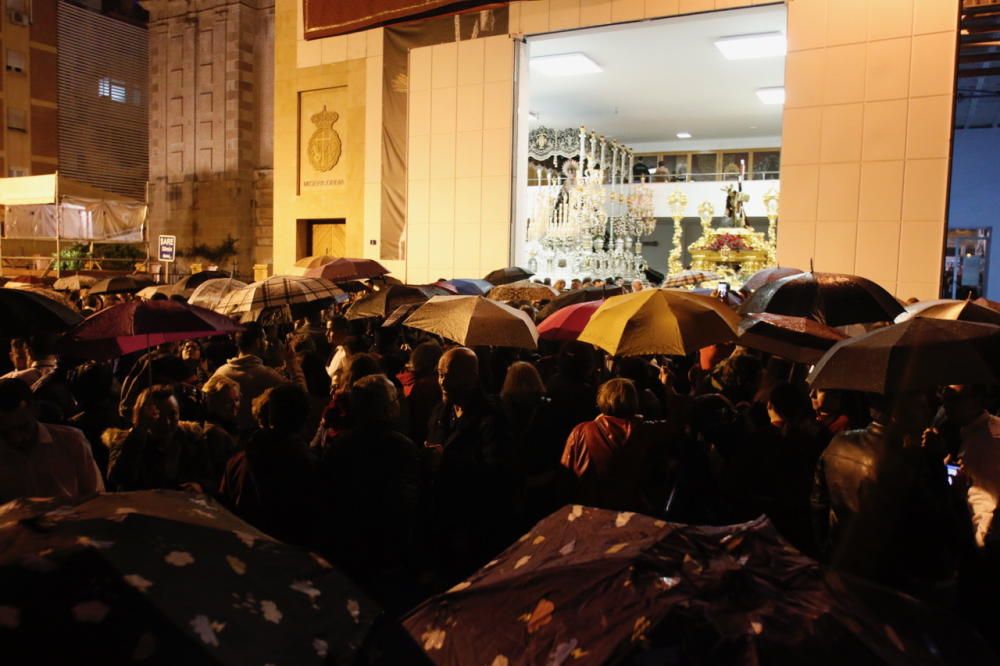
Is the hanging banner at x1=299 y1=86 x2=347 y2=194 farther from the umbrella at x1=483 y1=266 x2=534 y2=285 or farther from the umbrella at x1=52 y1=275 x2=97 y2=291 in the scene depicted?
the umbrella at x1=483 y1=266 x2=534 y2=285

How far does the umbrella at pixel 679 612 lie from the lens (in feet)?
4.69

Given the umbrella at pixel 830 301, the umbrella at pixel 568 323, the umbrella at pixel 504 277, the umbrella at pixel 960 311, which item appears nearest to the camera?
the umbrella at pixel 830 301

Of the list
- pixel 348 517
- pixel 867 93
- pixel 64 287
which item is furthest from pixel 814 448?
pixel 64 287

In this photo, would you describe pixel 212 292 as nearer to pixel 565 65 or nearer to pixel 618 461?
pixel 618 461

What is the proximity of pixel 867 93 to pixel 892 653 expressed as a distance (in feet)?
42.0

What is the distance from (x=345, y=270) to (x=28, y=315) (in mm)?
5904

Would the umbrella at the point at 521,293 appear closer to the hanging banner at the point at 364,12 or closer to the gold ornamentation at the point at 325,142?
the hanging banner at the point at 364,12

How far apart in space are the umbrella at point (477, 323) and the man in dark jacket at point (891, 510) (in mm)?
3055

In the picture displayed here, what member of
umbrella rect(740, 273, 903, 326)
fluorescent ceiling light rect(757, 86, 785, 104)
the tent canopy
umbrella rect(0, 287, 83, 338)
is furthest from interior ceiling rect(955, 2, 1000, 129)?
the tent canopy

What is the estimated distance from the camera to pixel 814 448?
3.87m

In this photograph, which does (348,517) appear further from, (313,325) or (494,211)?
(494,211)

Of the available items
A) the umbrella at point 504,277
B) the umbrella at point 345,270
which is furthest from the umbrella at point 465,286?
the umbrella at point 345,270

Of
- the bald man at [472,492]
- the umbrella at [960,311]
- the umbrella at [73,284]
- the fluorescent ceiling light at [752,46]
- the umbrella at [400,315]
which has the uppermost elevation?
the fluorescent ceiling light at [752,46]

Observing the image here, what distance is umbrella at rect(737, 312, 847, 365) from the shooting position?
538 centimetres
